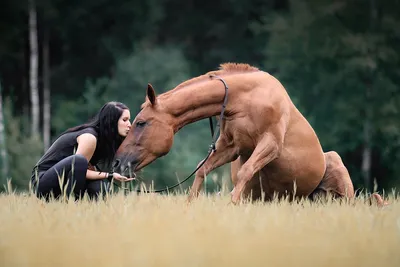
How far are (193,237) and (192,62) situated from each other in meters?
25.3

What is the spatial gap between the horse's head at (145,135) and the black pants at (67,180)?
31 centimetres

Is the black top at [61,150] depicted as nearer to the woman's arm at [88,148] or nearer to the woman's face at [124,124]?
the woman's arm at [88,148]

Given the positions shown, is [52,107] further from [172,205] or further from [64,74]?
[172,205]

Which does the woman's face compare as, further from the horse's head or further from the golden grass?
the golden grass

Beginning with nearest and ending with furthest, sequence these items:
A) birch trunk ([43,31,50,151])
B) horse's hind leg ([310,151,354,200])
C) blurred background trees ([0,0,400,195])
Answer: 1. horse's hind leg ([310,151,354,200])
2. blurred background trees ([0,0,400,195])
3. birch trunk ([43,31,50,151])

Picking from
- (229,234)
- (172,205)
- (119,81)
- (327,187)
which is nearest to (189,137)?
(119,81)

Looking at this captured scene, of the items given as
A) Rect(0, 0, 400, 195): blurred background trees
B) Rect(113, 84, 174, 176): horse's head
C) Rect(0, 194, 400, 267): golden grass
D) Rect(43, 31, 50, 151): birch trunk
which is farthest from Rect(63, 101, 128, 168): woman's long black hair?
Rect(43, 31, 50, 151): birch trunk

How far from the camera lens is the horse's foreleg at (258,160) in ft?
22.1

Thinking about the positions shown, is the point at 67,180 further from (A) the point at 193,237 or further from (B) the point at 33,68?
(B) the point at 33,68

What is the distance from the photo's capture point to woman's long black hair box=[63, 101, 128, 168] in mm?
6848

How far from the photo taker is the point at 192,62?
2914 centimetres

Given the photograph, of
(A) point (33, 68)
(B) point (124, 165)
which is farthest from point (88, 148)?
(A) point (33, 68)

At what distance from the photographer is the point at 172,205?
19.6 feet

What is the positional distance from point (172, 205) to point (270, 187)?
182 centimetres
